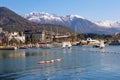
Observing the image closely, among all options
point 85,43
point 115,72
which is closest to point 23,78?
point 115,72

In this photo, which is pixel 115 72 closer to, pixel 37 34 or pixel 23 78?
pixel 23 78

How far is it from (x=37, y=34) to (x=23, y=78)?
509 feet

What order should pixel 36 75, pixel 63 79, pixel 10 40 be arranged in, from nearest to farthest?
1. pixel 63 79
2. pixel 36 75
3. pixel 10 40

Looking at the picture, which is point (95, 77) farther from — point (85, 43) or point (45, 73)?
point (85, 43)

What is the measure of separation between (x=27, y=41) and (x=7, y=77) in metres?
121

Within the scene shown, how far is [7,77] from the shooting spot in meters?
36.9

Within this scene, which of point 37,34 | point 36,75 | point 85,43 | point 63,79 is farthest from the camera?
point 37,34

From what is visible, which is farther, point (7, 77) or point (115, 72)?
point (115, 72)

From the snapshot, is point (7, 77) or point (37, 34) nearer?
point (7, 77)

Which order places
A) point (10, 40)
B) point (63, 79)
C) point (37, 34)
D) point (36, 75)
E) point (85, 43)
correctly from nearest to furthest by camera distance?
point (63, 79) → point (36, 75) → point (10, 40) → point (85, 43) → point (37, 34)

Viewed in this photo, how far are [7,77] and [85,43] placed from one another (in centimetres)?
14355

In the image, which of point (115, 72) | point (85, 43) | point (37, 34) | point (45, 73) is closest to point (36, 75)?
point (45, 73)

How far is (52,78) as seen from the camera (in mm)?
36219

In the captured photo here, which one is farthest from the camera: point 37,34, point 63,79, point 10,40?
point 37,34
